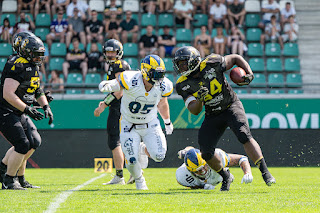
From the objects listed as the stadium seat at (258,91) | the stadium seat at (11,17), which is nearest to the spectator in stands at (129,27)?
the stadium seat at (11,17)

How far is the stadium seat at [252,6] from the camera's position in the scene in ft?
60.7

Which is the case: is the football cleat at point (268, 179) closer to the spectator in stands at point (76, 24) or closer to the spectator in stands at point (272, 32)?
the spectator in stands at point (272, 32)

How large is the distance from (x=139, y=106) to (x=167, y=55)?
30.2ft

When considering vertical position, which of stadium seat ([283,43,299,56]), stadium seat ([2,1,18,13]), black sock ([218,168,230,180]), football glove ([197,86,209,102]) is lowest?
black sock ([218,168,230,180])

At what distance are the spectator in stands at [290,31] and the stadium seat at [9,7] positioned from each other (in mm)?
8871

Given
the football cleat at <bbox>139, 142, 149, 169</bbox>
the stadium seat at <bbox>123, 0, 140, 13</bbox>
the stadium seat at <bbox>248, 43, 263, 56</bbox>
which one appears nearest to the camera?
the football cleat at <bbox>139, 142, 149, 169</bbox>

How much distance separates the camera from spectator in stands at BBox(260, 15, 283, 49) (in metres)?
17.2

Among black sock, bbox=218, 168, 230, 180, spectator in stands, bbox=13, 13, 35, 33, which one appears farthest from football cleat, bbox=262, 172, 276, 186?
spectator in stands, bbox=13, 13, 35, 33

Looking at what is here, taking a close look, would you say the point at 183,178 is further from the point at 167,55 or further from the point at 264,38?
the point at 264,38

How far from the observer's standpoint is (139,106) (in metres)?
7.52

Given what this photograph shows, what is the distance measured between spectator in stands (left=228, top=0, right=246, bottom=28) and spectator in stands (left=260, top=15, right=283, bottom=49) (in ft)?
→ 2.76

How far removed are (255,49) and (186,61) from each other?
10392mm

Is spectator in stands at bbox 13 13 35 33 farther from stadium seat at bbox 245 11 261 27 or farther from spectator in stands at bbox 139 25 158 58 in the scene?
stadium seat at bbox 245 11 261 27

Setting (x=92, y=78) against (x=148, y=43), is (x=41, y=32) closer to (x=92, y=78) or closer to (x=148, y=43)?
(x=92, y=78)
